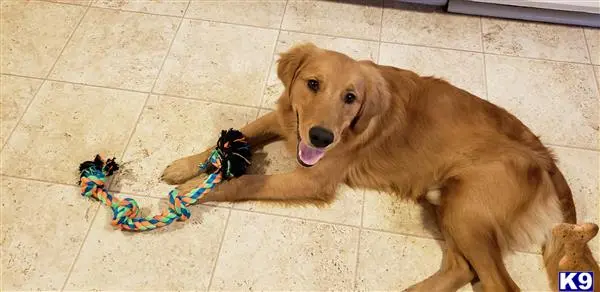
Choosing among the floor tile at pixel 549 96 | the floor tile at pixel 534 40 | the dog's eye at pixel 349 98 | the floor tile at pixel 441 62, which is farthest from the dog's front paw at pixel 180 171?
the floor tile at pixel 534 40

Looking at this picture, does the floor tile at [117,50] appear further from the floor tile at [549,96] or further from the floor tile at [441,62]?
the floor tile at [549,96]

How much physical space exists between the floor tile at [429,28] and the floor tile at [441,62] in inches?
2.8

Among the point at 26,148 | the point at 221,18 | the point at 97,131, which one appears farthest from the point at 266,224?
the point at 221,18

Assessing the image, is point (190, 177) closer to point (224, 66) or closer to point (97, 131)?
point (97, 131)

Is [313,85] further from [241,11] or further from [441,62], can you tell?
[241,11]

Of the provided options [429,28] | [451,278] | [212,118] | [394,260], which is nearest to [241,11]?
[212,118]

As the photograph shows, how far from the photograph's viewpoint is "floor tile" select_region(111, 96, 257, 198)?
2.42 metres

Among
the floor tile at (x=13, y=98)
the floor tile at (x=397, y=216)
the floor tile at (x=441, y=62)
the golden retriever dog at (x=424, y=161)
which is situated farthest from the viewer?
the floor tile at (x=441, y=62)

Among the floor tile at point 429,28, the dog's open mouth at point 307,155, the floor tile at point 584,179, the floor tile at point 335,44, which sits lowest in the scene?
the floor tile at point 584,179

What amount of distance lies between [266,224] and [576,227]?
1364mm

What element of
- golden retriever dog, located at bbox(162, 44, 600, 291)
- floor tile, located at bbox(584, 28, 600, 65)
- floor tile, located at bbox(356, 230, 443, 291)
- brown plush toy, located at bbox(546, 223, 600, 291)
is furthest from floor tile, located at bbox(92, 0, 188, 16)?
floor tile, located at bbox(584, 28, 600, 65)

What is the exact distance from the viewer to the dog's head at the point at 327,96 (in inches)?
77.3

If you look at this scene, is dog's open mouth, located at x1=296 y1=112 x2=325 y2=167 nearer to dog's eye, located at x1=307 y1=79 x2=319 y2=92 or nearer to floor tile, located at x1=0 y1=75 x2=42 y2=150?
dog's eye, located at x1=307 y1=79 x2=319 y2=92

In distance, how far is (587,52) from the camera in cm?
323
